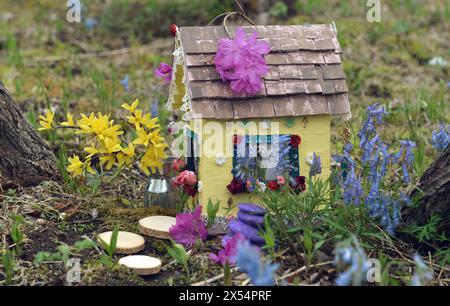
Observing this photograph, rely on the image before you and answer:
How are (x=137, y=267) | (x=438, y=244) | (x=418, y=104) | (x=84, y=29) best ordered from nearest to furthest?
(x=137, y=267) → (x=438, y=244) → (x=418, y=104) → (x=84, y=29)

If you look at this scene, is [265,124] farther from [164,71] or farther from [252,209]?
[164,71]

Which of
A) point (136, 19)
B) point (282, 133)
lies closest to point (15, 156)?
point (282, 133)

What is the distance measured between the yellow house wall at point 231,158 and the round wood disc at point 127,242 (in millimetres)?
326

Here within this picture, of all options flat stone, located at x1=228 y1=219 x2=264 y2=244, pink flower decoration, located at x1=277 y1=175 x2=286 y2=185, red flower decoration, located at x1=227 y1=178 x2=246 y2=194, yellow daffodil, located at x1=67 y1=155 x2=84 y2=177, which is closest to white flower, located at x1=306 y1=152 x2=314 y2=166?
pink flower decoration, located at x1=277 y1=175 x2=286 y2=185

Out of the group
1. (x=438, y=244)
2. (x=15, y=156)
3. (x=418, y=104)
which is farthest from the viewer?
(x=418, y=104)

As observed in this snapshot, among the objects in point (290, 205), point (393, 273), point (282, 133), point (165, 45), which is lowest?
point (393, 273)

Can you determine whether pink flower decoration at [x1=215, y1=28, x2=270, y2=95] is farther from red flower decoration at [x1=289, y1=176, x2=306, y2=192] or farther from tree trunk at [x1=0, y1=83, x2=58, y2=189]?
tree trunk at [x1=0, y1=83, x2=58, y2=189]

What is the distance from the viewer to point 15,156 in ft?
11.3

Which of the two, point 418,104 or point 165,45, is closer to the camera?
point 418,104

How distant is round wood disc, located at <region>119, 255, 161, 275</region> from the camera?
273 cm

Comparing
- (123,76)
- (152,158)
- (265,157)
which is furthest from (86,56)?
(265,157)

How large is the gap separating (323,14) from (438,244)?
12.6 feet

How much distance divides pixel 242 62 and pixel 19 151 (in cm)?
119

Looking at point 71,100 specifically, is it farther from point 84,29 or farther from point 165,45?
point 84,29
